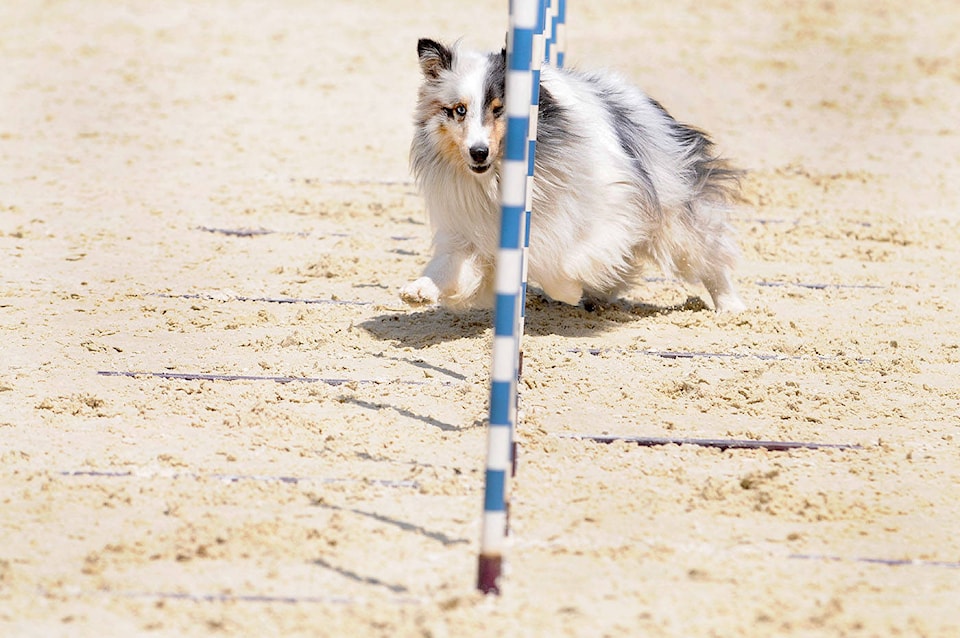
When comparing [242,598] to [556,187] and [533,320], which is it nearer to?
[556,187]

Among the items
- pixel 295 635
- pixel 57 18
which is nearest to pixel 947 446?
pixel 295 635

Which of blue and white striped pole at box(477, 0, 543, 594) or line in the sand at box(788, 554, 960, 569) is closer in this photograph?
blue and white striped pole at box(477, 0, 543, 594)

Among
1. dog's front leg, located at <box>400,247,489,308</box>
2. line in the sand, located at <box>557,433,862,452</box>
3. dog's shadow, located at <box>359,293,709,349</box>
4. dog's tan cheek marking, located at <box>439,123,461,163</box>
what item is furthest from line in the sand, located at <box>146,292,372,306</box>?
line in the sand, located at <box>557,433,862,452</box>

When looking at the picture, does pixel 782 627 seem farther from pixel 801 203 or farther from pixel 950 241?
pixel 801 203

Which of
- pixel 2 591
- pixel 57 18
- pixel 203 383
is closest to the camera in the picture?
pixel 2 591

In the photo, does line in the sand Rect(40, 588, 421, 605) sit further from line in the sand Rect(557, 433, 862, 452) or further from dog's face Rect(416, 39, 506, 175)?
dog's face Rect(416, 39, 506, 175)

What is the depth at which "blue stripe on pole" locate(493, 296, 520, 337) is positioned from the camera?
3178 millimetres

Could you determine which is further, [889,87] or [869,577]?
[889,87]

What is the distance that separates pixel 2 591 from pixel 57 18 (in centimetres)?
1197

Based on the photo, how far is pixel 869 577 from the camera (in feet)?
11.2

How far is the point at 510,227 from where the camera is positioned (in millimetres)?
3193

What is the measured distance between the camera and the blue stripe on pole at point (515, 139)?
126 inches

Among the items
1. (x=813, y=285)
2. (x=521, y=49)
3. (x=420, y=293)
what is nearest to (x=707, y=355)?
(x=420, y=293)

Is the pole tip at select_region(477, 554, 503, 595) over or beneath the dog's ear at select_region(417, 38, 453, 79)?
beneath
